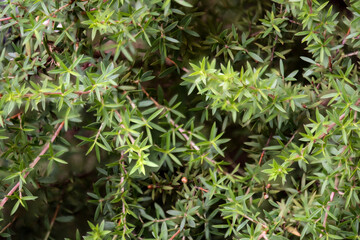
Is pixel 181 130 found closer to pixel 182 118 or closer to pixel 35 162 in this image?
pixel 182 118

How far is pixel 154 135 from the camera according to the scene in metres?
1.36

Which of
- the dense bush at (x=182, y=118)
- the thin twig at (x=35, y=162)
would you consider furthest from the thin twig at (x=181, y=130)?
the thin twig at (x=35, y=162)

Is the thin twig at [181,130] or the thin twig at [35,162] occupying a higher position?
the thin twig at [181,130]

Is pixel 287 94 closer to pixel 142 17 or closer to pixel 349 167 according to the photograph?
pixel 349 167

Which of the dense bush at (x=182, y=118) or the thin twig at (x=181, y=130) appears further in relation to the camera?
the thin twig at (x=181, y=130)

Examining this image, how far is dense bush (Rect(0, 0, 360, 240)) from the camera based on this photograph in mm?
1149

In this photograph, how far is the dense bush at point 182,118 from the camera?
1149 millimetres

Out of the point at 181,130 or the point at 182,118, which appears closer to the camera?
the point at 181,130

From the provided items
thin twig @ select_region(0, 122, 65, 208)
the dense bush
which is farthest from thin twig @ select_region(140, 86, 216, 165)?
thin twig @ select_region(0, 122, 65, 208)

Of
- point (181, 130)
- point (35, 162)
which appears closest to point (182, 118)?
point (181, 130)

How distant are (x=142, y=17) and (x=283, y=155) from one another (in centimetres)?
57

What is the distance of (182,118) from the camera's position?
1385 mm

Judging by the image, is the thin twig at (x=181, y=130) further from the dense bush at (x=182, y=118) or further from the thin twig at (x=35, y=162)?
the thin twig at (x=35, y=162)

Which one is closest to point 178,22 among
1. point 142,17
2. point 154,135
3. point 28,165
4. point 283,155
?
point 142,17
